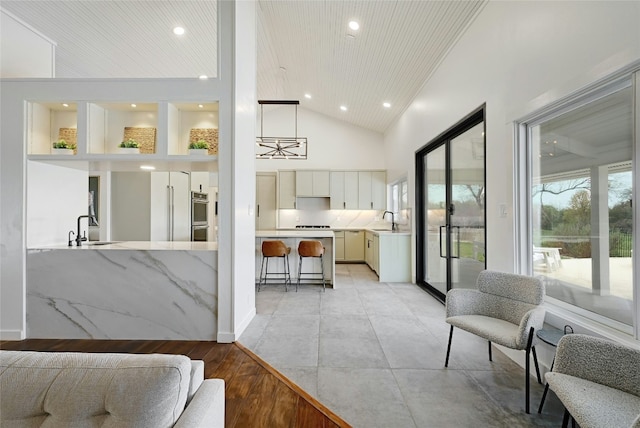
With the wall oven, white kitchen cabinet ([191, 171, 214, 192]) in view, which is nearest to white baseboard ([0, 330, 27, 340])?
A: the wall oven

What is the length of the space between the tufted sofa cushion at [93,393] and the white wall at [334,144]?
7.39 m

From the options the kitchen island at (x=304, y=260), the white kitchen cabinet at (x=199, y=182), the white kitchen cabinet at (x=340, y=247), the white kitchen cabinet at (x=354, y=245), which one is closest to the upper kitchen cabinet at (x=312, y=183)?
the white kitchen cabinet at (x=340, y=247)

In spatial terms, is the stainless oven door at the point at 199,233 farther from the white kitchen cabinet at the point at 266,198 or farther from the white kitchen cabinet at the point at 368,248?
the white kitchen cabinet at the point at 368,248

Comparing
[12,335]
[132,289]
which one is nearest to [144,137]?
[132,289]

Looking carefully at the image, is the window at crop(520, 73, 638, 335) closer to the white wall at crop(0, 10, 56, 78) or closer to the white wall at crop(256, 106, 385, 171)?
the white wall at crop(0, 10, 56, 78)

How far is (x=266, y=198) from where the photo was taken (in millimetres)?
8047

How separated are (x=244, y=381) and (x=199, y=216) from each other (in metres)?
4.14

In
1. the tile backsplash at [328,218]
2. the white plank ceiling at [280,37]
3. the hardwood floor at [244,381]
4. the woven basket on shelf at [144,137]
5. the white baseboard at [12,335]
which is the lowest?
the hardwood floor at [244,381]

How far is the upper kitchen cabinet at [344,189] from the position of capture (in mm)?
7844

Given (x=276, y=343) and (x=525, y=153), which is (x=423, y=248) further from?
(x=276, y=343)

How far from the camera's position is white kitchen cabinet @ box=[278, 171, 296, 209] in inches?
311

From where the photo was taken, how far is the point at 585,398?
1.27m

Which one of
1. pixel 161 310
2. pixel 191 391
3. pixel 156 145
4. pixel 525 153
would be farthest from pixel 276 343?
pixel 525 153

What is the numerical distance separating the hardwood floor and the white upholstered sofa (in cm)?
116
